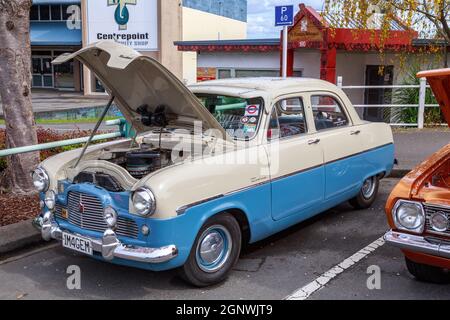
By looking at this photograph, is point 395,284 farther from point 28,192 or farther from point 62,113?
point 62,113

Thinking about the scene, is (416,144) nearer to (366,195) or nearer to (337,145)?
(366,195)

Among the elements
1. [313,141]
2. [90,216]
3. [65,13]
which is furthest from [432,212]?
[65,13]

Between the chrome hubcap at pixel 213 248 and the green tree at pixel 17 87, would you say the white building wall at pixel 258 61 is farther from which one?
the chrome hubcap at pixel 213 248

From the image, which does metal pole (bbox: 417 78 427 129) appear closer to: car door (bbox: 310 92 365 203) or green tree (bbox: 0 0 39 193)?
car door (bbox: 310 92 365 203)

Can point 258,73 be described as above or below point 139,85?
above

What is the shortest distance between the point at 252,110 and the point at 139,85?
3.63ft

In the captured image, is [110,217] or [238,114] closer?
[110,217]

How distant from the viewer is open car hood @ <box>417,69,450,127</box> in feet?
13.5

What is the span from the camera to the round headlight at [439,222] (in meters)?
3.79

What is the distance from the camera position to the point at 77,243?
4.31m

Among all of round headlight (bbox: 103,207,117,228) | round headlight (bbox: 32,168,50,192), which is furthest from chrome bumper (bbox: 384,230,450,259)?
round headlight (bbox: 32,168,50,192)
